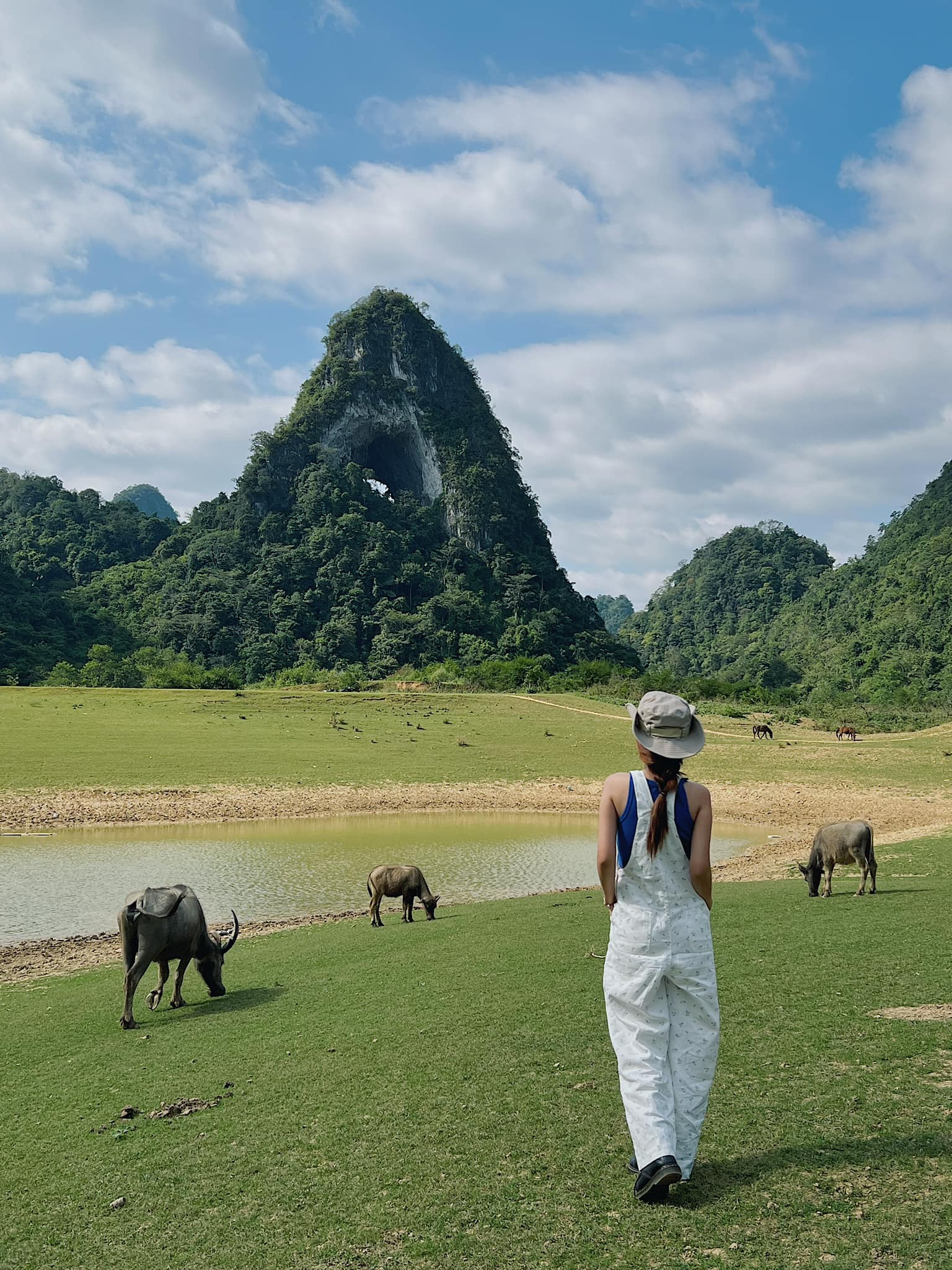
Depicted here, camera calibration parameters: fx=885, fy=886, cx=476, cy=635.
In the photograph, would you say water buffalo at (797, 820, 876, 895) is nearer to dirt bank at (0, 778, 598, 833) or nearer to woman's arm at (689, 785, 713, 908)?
woman's arm at (689, 785, 713, 908)

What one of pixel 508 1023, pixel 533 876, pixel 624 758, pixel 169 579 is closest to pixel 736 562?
pixel 169 579

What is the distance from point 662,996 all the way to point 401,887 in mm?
9452

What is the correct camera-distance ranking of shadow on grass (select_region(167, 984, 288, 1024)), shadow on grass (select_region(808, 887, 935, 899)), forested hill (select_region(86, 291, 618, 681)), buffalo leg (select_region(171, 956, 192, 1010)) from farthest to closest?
forested hill (select_region(86, 291, 618, 681))
shadow on grass (select_region(808, 887, 935, 899))
buffalo leg (select_region(171, 956, 192, 1010))
shadow on grass (select_region(167, 984, 288, 1024))

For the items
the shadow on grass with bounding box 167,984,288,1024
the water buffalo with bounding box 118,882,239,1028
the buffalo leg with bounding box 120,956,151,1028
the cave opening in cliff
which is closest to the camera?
the buffalo leg with bounding box 120,956,151,1028

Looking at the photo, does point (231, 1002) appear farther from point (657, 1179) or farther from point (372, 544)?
point (372, 544)

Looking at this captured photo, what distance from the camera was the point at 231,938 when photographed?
11758 mm

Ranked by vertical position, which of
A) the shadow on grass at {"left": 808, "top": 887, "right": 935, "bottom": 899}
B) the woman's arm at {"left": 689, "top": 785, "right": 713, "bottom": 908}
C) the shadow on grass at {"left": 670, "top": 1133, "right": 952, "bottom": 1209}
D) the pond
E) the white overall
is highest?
the woman's arm at {"left": 689, "top": 785, "right": 713, "bottom": 908}

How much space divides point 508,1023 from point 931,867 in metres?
9.78

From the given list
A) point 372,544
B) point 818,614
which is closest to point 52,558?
point 372,544

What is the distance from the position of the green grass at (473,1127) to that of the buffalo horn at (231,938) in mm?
558

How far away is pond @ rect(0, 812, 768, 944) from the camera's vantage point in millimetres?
16016

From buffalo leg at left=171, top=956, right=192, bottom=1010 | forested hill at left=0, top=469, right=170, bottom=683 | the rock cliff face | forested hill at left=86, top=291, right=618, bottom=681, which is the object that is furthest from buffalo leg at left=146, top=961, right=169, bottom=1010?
the rock cliff face

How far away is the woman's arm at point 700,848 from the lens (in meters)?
4.34

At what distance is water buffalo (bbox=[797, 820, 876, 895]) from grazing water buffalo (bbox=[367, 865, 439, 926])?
558 cm
